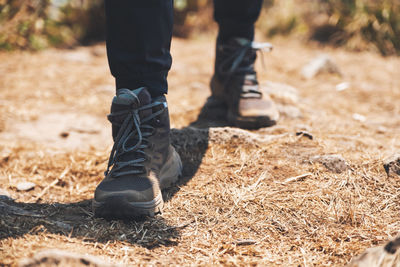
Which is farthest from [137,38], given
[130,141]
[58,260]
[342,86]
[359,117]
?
[342,86]

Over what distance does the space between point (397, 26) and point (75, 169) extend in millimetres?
5144

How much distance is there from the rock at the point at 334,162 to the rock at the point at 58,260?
110 centimetres

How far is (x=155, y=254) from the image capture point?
119 centimetres

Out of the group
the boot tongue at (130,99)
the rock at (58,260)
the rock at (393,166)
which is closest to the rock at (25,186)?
the boot tongue at (130,99)

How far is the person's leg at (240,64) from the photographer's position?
2008mm

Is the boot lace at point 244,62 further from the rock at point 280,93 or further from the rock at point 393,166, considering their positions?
the rock at point 393,166

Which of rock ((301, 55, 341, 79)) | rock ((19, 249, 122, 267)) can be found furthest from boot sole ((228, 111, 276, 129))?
rock ((301, 55, 341, 79))

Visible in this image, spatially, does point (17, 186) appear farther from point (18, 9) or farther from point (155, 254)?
point (18, 9)

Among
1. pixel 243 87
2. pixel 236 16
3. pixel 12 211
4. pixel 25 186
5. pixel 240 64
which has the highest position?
pixel 236 16

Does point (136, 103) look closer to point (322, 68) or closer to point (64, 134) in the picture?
point (64, 134)

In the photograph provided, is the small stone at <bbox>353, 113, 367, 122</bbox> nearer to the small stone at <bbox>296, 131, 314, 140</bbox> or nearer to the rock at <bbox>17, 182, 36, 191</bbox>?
the small stone at <bbox>296, 131, 314, 140</bbox>

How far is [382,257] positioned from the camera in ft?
3.22

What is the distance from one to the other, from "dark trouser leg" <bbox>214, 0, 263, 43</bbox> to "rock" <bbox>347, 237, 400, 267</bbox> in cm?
143

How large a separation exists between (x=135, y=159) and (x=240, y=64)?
992mm
